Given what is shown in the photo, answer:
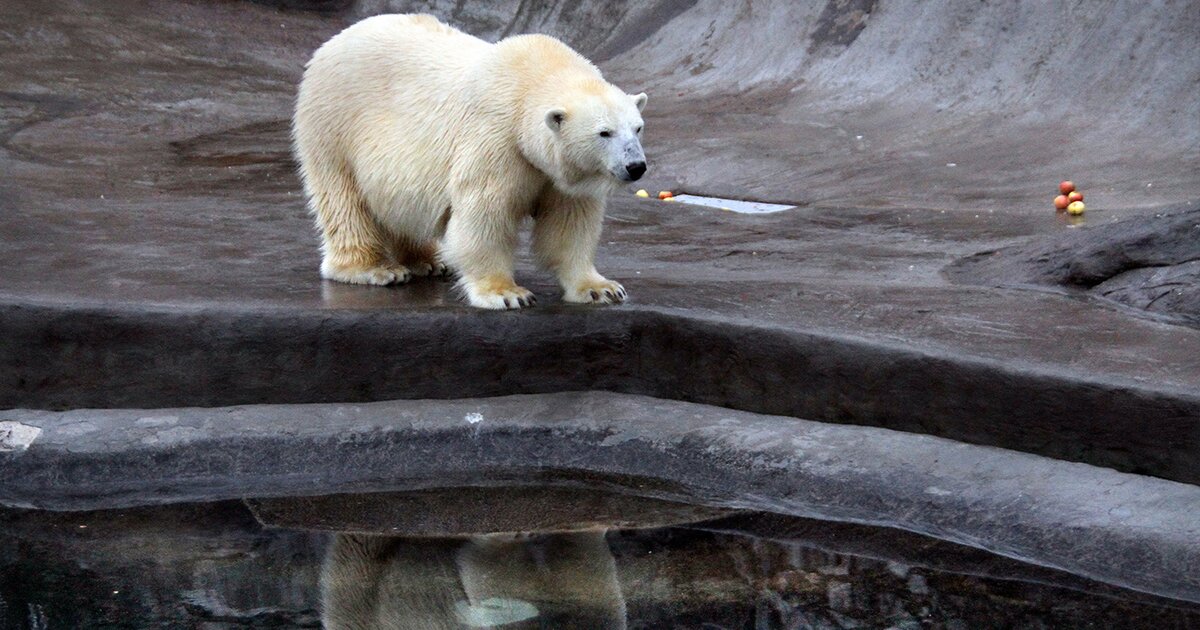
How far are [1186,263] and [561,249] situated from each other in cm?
235

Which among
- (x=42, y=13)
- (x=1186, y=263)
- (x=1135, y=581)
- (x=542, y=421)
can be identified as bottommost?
(x=42, y=13)

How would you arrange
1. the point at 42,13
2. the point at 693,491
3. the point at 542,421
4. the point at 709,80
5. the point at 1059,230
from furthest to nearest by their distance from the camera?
the point at 42,13 < the point at 709,80 < the point at 1059,230 < the point at 542,421 < the point at 693,491

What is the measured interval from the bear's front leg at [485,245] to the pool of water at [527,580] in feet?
3.33

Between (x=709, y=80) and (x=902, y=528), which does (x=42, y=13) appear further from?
(x=902, y=528)

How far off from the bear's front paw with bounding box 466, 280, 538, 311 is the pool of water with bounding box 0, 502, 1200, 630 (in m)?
0.97

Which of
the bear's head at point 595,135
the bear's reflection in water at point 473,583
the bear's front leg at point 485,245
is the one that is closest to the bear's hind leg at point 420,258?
the bear's front leg at point 485,245

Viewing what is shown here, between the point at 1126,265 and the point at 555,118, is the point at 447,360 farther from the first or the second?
the point at 1126,265

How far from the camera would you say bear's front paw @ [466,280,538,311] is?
4.86 metres

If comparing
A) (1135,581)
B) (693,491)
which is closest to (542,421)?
(693,491)

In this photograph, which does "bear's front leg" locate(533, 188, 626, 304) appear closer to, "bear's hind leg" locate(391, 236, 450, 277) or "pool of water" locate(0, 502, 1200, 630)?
"bear's hind leg" locate(391, 236, 450, 277)

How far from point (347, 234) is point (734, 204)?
358 centimetres

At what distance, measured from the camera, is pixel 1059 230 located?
664 cm

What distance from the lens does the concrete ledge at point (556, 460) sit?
13.2 feet

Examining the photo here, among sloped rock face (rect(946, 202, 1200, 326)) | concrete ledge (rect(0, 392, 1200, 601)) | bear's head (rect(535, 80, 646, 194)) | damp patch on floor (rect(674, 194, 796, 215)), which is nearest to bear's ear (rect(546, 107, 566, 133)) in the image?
bear's head (rect(535, 80, 646, 194))
